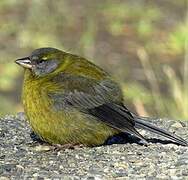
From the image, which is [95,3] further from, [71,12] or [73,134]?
[73,134]

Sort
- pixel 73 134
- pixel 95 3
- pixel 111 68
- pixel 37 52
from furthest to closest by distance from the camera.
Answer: pixel 95 3, pixel 111 68, pixel 37 52, pixel 73 134

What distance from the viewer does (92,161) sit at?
732cm

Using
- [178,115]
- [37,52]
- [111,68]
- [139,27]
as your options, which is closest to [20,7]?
[139,27]

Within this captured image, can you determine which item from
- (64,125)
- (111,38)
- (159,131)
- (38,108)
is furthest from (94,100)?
(111,38)

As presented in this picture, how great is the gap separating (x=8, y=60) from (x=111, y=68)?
5.39 feet

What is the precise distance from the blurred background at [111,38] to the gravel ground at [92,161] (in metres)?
3.91

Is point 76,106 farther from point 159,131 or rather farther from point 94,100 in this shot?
point 159,131

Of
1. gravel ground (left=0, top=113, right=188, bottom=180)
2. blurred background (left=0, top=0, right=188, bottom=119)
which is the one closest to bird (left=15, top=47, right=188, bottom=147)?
gravel ground (left=0, top=113, right=188, bottom=180)

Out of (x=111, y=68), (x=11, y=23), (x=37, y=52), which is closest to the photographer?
(x=37, y=52)

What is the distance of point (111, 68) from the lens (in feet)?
45.1

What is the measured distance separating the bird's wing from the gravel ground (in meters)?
0.27

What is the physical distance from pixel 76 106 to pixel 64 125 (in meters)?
0.25

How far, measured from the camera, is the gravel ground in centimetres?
696

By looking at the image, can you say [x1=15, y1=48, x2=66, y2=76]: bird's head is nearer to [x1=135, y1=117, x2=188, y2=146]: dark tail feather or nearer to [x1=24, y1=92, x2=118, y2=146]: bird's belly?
[x1=24, y1=92, x2=118, y2=146]: bird's belly
